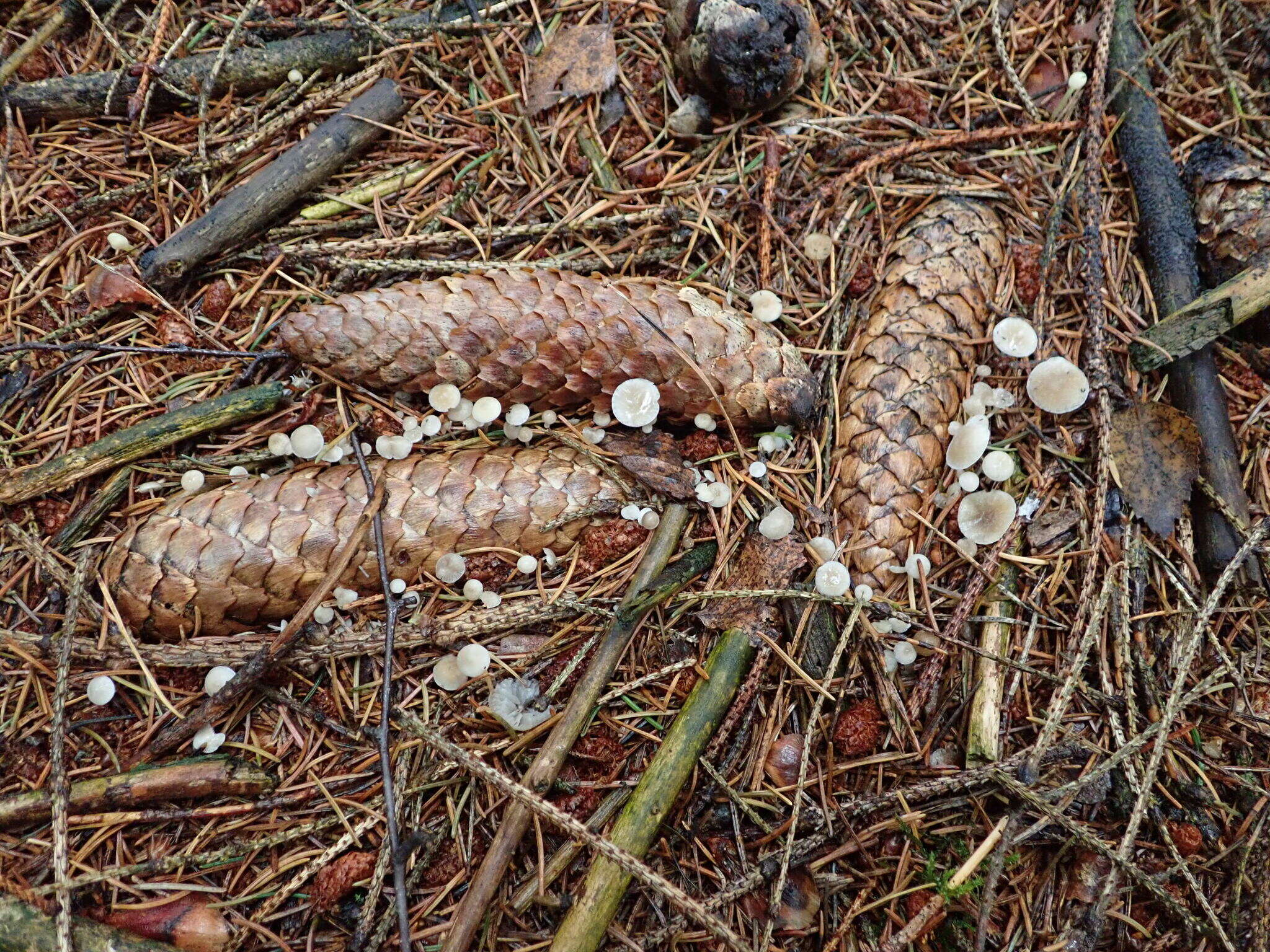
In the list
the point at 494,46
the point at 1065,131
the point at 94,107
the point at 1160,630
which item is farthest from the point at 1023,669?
the point at 94,107

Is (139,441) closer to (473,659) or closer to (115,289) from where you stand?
(115,289)

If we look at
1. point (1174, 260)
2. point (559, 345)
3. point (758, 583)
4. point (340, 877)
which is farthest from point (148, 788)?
point (1174, 260)

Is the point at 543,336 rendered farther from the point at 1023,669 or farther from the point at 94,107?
the point at 94,107

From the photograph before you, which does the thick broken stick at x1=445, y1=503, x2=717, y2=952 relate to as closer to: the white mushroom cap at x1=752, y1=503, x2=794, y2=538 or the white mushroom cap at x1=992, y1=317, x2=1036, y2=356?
the white mushroom cap at x1=752, y1=503, x2=794, y2=538

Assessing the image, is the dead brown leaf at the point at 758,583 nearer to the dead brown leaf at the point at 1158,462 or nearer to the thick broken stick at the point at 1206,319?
the dead brown leaf at the point at 1158,462

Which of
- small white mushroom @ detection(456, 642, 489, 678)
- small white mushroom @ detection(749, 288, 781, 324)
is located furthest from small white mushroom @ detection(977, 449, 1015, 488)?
small white mushroom @ detection(456, 642, 489, 678)
